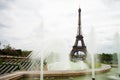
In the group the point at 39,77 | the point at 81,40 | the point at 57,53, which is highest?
the point at 81,40

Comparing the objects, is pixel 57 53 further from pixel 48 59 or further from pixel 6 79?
pixel 6 79

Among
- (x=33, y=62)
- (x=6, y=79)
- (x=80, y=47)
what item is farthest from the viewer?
(x=80, y=47)

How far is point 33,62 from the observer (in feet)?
56.7

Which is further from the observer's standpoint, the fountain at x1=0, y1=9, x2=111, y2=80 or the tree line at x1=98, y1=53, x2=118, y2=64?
the tree line at x1=98, y1=53, x2=118, y2=64

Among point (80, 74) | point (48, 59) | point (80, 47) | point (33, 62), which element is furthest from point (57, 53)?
point (80, 47)

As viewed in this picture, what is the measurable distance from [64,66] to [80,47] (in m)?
19.0

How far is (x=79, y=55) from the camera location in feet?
131

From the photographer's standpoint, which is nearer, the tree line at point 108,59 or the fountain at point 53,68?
the fountain at point 53,68

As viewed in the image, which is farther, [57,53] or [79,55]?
[79,55]

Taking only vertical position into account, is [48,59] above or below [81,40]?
below

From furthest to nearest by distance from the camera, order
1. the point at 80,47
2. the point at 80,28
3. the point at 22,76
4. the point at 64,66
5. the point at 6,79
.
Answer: the point at 80,28, the point at 80,47, the point at 64,66, the point at 22,76, the point at 6,79

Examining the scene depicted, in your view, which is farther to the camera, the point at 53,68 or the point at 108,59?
the point at 108,59

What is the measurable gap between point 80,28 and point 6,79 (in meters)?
30.6

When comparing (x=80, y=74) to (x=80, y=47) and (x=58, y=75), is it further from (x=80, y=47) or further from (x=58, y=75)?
(x=80, y=47)
